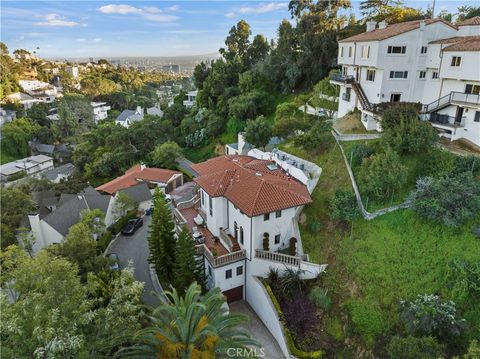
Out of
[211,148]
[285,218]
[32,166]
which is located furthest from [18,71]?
[285,218]

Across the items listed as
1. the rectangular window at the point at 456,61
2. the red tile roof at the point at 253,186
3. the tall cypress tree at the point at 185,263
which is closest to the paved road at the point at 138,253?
the tall cypress tree at the point at 185,263

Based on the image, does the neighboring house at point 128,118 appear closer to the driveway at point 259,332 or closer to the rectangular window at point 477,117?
the driveway at point 259,332

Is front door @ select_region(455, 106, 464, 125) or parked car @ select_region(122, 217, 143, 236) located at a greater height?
front door @ select_region(455, 106, 464, 125)

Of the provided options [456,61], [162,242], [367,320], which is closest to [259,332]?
[367,320]

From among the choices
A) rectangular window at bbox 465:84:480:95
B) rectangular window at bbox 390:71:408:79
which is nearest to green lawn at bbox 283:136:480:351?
rectangular window at bbox 465:84:480:95

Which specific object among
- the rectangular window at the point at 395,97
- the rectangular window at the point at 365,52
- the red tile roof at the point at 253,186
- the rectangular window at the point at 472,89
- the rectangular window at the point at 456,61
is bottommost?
the red tile roof at the point at 253,186

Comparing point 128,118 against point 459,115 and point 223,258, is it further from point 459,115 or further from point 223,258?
point 459,115

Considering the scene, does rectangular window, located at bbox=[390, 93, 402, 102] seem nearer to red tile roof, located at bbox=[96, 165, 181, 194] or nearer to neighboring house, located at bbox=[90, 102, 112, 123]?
red tile roof, located at bbox=[96, 165, 181, 194]
